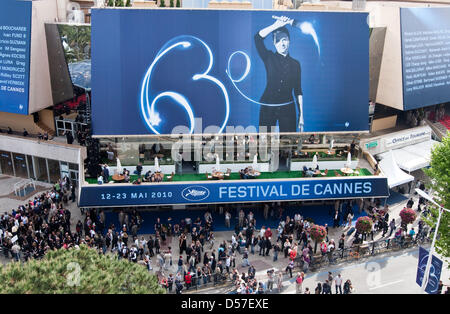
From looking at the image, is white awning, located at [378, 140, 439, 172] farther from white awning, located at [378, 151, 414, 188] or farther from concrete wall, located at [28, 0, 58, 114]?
concrete wall, located at [28, 0, 58, 114]

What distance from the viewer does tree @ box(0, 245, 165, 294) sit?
13031 millimetres

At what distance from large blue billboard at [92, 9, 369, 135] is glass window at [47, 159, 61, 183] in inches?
298

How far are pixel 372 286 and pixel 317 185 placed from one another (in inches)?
300

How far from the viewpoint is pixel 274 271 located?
25.0 metres

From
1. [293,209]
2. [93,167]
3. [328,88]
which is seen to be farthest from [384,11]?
[93,167]

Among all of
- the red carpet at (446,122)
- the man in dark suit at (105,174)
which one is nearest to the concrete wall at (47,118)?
the man in dark suit at (105,174)

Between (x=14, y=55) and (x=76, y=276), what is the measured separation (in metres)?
25.0

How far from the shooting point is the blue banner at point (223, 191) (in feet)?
94.0

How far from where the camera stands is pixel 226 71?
3023 centimetres

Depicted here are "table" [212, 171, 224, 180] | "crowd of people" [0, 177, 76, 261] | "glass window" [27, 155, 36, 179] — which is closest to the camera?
"crowd of people" [0, 177, 76, 261]

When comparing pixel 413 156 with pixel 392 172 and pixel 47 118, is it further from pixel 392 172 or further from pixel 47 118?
pixel 47 118

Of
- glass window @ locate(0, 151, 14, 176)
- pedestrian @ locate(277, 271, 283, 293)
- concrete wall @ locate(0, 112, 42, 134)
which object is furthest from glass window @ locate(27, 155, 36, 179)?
pedestrian @ locate(277, 271, 283, 293)

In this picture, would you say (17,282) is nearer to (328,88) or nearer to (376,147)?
(328,88)

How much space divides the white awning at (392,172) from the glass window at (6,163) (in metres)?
27.4
